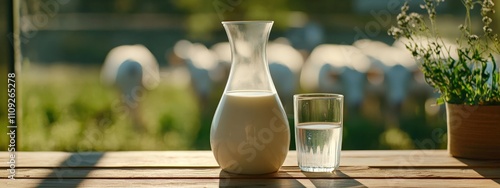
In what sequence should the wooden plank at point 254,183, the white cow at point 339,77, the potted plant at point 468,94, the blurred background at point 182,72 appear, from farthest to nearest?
the white cow at point 339,77
the blurred background at point 182,72
the potted plant at point 468,94
the wooden plank at point 254,183

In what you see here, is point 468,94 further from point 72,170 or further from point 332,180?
point 72,170

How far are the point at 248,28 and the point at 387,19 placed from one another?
5076mm

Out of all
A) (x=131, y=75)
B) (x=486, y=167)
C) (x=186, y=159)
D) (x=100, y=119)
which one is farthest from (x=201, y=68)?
(x=486, y=167)

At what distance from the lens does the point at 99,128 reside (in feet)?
10.6

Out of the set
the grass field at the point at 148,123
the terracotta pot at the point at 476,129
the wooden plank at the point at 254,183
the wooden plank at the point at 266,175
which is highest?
the terracotta pot at the point at 476,129

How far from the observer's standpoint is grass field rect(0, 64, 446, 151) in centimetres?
304

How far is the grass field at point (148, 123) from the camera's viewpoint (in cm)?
304

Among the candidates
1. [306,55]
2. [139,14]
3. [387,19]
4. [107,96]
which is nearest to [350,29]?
[387,19]

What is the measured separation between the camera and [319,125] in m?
1.02

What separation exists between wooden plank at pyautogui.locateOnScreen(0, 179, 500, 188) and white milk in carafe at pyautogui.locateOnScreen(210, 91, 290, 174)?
33mm

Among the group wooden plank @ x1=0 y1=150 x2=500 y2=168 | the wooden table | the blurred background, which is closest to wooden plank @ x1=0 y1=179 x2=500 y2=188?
the wooden table

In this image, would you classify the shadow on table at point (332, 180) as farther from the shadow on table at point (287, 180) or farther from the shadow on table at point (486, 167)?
the shadow on table at point (486, 167)

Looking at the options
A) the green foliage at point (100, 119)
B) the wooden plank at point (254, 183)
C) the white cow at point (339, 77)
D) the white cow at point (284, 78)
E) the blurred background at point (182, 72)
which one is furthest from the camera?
the white cow at point (339, 77)

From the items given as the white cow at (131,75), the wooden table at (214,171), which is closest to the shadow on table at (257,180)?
the wooden table at (214,171)
